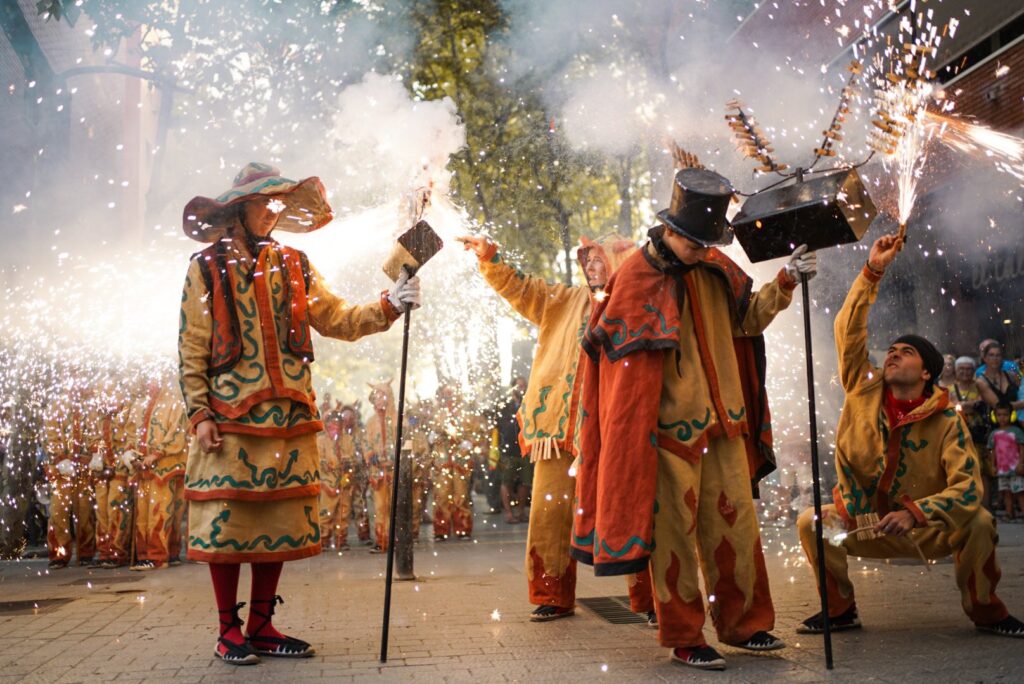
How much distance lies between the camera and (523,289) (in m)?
5.73

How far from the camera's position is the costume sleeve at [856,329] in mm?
4504

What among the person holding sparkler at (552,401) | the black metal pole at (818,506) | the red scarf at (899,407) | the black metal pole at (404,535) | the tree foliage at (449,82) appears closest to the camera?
the black metal pole at (818,506)

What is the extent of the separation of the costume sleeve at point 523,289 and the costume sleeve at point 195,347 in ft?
5.58

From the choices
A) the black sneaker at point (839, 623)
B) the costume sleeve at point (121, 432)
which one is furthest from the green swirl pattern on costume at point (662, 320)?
the costume sleeve at point (121, 432)

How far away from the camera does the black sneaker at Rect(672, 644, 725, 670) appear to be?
381 cm

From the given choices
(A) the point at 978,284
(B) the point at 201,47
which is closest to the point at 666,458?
(B) the point at 201,47

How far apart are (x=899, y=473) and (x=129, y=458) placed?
25.3 feet

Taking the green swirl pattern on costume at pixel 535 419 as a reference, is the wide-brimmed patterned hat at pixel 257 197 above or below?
above

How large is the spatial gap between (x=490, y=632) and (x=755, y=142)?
9.19 ft

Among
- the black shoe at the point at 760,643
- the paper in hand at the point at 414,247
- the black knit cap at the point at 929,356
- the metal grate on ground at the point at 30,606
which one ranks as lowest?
the metal grate on ground at the point at 30,606

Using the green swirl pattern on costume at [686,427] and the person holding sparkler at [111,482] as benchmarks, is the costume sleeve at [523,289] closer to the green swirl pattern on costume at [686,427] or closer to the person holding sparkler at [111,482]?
the green swirl pattern on costume at [686,427]

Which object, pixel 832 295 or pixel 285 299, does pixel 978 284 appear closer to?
pixel 832 295

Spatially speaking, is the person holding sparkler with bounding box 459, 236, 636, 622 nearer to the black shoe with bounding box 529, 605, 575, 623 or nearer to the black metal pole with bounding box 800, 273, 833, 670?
the black shoe with bounding box 529, 605, 575, 623

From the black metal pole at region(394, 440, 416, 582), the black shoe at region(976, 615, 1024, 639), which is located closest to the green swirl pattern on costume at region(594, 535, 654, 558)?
the black shoe at region(976, 615, 1024, 639)
